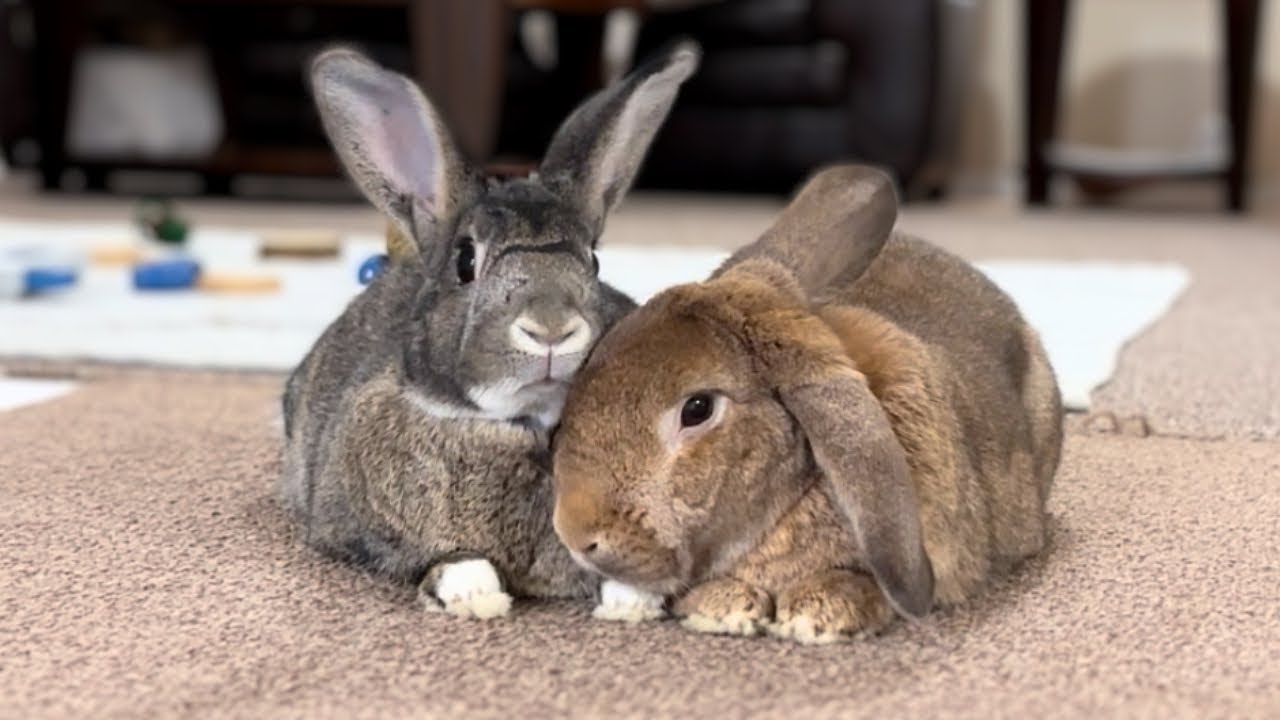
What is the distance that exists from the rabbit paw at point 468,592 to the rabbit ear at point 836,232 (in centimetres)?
23

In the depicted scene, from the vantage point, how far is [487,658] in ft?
2.72

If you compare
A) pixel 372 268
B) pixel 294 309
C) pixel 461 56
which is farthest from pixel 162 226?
pixel 372 268

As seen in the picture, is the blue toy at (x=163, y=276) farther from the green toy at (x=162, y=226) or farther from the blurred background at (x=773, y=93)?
the blurred background at (x=773, y=93)

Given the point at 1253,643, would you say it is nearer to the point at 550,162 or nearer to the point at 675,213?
the point at 550,162

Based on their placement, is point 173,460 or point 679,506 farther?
point 173,460

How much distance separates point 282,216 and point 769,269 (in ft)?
8.29

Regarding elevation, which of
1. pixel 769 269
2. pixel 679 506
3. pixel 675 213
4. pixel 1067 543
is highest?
pixel 769 269

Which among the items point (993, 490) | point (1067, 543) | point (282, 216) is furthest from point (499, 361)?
point (282, 216)

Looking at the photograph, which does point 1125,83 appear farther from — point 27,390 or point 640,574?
point 640,574

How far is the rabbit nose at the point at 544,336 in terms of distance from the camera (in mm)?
858

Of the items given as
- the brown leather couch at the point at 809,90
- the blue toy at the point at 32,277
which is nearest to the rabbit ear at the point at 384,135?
the blue toy at the point at 32,277

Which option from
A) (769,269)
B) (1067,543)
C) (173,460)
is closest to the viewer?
(769,269)

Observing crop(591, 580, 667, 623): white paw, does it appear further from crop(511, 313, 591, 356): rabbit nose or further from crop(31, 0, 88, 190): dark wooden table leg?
crop(31, 0, 88, 190): dark wooden table leg

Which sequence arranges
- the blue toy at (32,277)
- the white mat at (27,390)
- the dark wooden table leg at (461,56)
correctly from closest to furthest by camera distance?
the white mat at (27,390), the blue toy at (32,277), the dark wooden table leg at (461,56)
